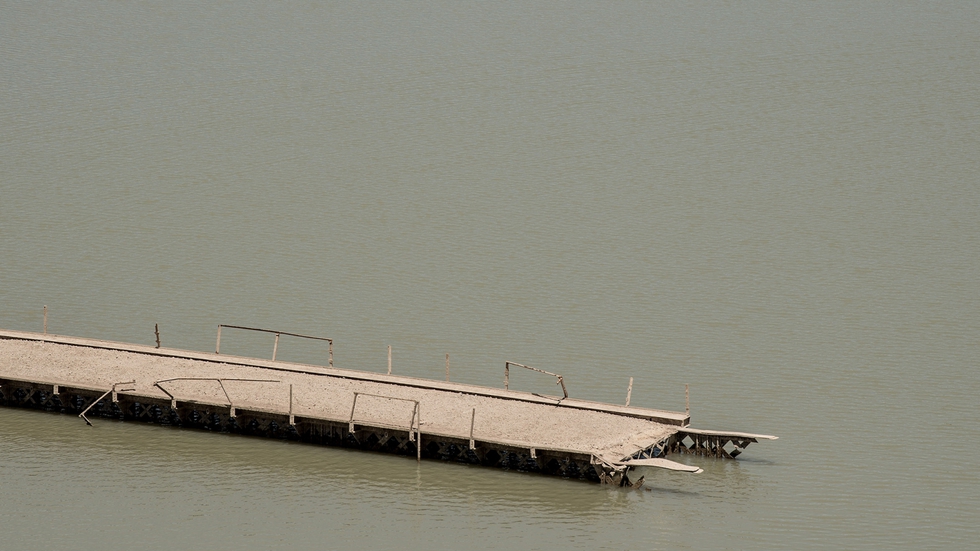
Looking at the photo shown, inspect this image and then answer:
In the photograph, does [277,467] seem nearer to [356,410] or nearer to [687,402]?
[356,410]

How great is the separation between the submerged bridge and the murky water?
72cm

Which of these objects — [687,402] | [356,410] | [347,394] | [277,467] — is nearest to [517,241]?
[347,394]

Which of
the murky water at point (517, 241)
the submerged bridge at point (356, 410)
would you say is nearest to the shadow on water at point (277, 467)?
the murky water at point (517, 241)

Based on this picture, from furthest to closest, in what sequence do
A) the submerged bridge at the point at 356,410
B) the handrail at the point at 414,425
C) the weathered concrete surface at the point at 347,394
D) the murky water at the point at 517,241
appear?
1. the weathered concrete surface at the point at 347,394
2. the handrail at the point at 414,425
3. the submerged bridge at the point at 356,410
4. the murky water at the point at 517,241

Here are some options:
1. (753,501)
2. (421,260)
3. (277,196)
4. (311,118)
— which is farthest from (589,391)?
(311,118)

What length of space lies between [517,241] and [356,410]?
17.7 m

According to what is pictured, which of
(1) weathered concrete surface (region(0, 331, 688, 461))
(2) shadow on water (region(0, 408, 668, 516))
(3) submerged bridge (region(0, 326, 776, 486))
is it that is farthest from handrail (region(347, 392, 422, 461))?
(2) shadow on water (region(0, 408, 668, 516))

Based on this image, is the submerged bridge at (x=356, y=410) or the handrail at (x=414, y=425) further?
the handrail at (x=414, y=425)

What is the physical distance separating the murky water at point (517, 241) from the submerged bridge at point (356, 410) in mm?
718

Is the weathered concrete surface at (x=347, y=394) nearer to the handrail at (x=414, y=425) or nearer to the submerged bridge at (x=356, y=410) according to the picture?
the submerged bridge at (x=356, y=410)

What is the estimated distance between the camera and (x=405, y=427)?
38375mm

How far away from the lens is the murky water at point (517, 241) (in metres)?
35.8

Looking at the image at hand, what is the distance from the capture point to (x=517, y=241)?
5625 centimetres

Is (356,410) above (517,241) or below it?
below
